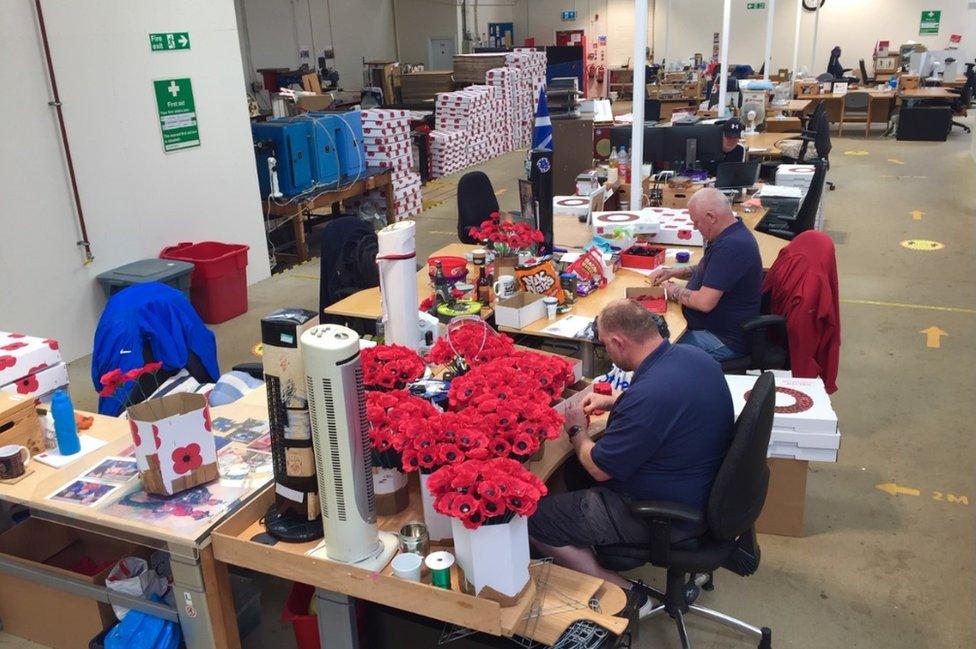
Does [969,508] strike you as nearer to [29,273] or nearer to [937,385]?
[937,385]

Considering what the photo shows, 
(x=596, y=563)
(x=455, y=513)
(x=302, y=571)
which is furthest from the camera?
(x=596, y=563)

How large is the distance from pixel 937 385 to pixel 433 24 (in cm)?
1346

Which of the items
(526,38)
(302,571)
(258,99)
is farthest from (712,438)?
(526,38)

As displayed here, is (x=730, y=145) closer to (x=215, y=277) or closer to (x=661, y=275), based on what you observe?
(x=661, y=275)

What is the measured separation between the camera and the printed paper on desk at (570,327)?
362cm

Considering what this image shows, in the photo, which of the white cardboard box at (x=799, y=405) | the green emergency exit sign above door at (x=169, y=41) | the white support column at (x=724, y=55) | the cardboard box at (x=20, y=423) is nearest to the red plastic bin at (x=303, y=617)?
the cardboard box at (x=20, y=423)

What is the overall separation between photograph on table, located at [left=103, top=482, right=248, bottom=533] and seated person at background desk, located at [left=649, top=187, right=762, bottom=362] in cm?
237

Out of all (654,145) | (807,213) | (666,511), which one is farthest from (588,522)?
(654,145)

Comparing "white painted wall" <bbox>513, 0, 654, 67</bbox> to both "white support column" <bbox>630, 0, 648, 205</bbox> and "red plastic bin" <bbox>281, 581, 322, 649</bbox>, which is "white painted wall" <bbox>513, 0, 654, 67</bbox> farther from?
"red plastic bin" <bbox>281, 581, 322, 649</bbox>

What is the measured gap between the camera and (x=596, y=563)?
8.44 feet

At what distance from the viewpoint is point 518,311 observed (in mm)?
3676

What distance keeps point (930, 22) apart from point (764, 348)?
59.8 ft

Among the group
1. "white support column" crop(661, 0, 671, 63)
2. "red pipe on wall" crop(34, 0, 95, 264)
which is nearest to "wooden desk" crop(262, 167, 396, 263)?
"red pipe on wall" crop(34, 0, 95, 264)

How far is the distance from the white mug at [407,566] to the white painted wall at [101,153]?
166 inches
